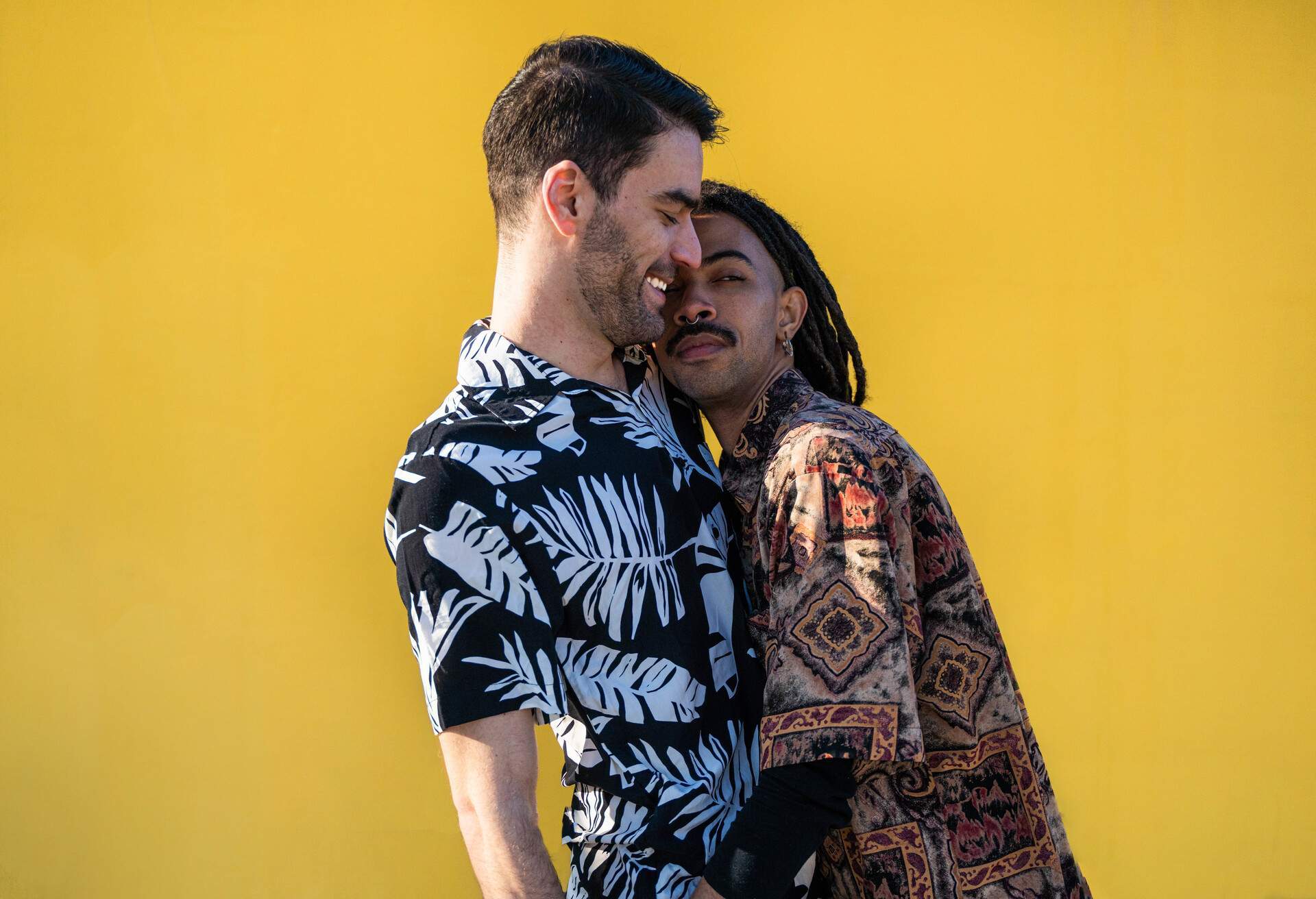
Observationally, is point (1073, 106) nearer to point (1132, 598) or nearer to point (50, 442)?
point (1132, 598)

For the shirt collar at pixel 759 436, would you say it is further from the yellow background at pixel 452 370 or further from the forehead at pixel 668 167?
the yellow background at pixel 452 370

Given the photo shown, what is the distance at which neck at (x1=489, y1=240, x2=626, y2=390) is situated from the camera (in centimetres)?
195

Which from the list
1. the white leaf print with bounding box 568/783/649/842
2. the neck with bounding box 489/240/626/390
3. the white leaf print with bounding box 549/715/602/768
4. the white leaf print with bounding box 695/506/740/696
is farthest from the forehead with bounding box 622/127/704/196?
the white leaf print with bounding box 568/783/649/842

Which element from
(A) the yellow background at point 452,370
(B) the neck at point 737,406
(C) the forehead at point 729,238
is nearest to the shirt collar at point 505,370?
(B) the neck at point 737,406

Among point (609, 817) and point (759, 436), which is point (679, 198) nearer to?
point (759, 436)

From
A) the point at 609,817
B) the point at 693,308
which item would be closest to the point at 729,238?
the point at 693,308

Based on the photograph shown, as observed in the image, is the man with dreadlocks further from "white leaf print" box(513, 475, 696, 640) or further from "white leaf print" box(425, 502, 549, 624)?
"white leaf print" box(425, 502, 549, 624)

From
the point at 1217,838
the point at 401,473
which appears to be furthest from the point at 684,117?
the point at 1217,838

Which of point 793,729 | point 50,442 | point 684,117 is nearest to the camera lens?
point 793,729

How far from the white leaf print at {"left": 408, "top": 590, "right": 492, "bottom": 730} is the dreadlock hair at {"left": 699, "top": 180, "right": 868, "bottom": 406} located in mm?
945

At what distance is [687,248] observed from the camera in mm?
2012

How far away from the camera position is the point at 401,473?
179 centimetres

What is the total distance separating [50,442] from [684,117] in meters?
2.07

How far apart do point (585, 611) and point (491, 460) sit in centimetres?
27
